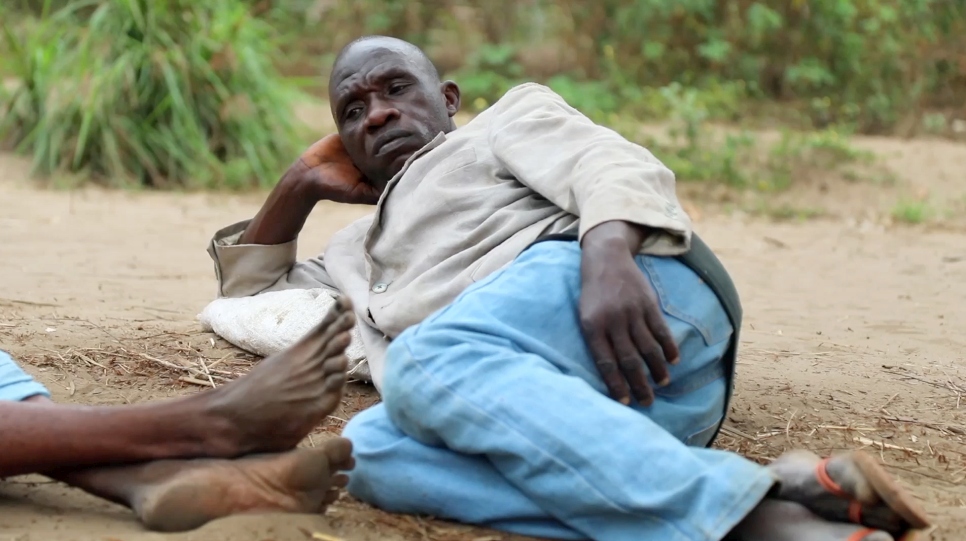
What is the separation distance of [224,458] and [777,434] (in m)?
1.37

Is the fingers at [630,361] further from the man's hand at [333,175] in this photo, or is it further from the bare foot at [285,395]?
the man's hand at [333,175]

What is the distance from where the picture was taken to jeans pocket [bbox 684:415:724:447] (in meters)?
2.26

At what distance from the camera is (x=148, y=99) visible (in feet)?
24.7

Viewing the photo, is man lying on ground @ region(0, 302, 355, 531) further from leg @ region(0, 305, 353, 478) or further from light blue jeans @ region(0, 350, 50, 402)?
light blue jeans @ region(0, 350, 50, 402)

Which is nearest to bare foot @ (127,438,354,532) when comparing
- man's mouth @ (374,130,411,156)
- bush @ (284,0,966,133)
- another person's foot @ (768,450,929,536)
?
another person's foot @ (768,450,929,536)

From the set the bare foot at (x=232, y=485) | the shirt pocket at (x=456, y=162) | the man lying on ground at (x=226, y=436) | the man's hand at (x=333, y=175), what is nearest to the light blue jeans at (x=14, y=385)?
the man lying on ground at (x=226, y=436)

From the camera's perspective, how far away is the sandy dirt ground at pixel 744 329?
219 centimetres

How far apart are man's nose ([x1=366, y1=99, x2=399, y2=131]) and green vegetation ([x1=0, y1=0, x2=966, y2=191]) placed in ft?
15.4

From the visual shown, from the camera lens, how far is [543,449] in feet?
6.16

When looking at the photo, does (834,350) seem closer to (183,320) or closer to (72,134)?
(183,320)

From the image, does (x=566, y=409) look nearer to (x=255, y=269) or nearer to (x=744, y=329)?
(x=255, y=269)

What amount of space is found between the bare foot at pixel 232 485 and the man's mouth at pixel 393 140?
1125mm

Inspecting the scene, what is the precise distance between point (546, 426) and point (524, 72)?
8.97 m

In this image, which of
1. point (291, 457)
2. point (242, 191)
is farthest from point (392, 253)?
point (242, 191)
